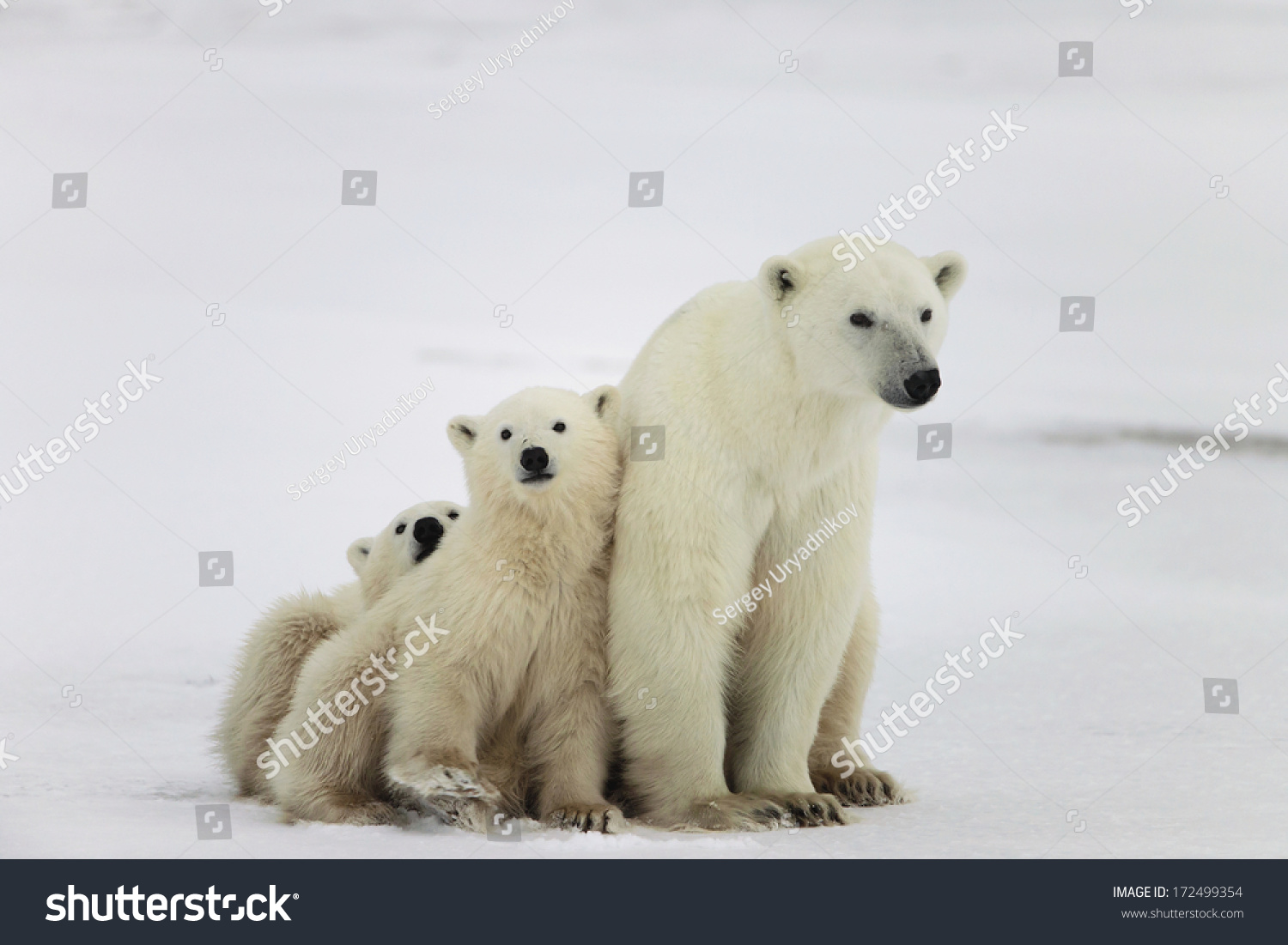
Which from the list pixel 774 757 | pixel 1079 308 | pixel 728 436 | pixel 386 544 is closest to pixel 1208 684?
pixel 1079 308

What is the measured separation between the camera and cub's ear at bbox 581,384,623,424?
5145 mm

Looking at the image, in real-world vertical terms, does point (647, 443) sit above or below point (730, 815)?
above

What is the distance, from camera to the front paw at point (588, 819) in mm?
4762

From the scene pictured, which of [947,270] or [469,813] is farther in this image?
[947,270]

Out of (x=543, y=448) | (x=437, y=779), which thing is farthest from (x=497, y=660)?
(x=543, y=448)

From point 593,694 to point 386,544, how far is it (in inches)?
41.6

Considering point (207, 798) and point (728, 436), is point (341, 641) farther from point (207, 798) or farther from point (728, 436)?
point (728, 436)

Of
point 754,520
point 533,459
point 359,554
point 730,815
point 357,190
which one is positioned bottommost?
point 730,815

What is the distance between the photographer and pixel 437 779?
466 centimetres

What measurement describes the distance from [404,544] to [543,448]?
3.11 ft
